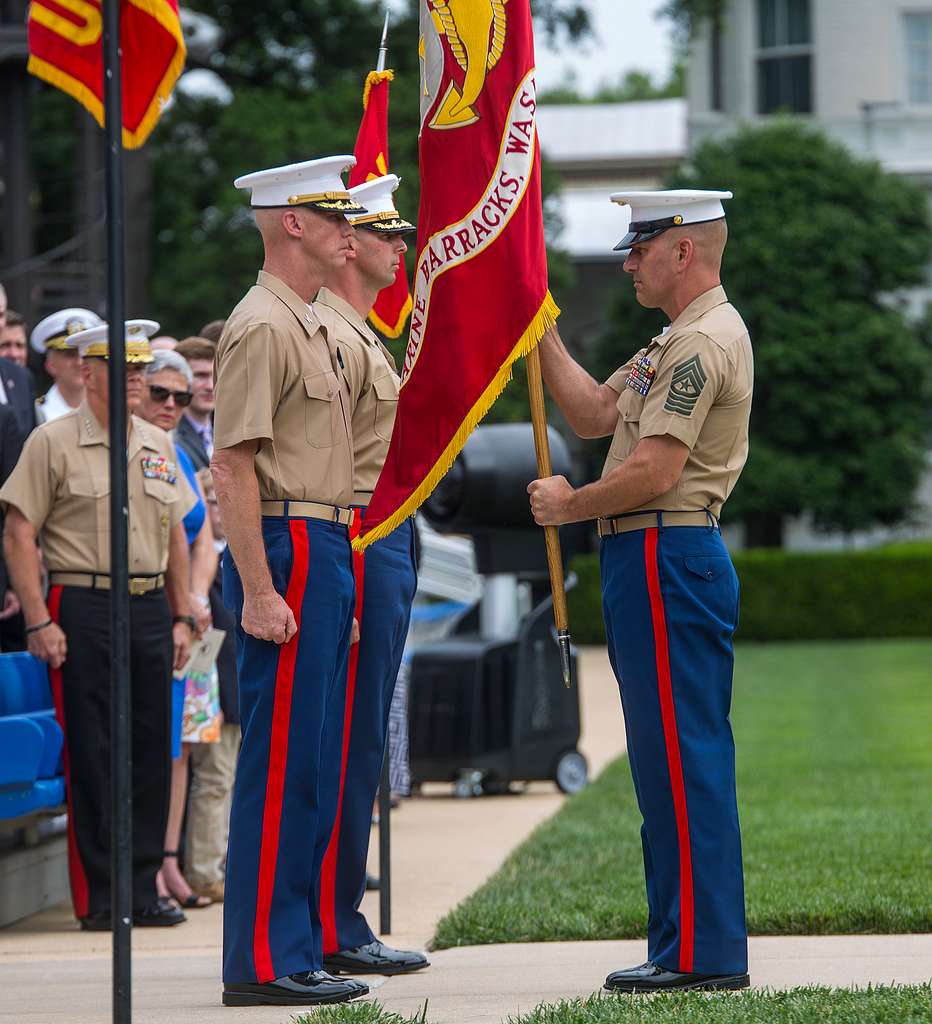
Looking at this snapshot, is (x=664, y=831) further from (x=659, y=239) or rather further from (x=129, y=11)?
(x=129, y=11)

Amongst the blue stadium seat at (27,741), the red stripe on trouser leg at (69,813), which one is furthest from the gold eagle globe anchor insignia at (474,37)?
the blue stadium seat at (27,741)

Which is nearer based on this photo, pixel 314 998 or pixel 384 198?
pixel 314 998

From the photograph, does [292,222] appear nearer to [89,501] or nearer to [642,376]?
[642,376]

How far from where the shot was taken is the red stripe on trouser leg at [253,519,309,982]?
5145 millimetres

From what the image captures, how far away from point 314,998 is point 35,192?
27054 mm

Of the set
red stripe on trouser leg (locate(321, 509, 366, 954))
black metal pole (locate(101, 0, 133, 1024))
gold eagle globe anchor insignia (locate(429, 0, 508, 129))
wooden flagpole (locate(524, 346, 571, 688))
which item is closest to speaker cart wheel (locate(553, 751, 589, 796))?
red stripe on trouser leg (locate(321, 509, 366, 954))

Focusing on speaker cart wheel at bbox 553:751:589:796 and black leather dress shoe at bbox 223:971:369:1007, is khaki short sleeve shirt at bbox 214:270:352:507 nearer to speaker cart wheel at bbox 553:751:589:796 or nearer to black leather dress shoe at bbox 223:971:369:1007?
black leather dress shoe at bbox 223:971:369:1007

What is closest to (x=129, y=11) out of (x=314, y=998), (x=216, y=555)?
(x=314, y=998)

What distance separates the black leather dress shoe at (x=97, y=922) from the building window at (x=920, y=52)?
31489mm

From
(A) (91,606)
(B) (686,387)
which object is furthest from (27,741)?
(B) (686,387)

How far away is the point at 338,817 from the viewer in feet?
18.8

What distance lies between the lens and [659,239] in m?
5.39

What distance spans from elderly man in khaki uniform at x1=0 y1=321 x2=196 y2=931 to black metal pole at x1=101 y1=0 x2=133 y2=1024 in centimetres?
274

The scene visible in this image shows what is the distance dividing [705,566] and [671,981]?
3.76 ft
